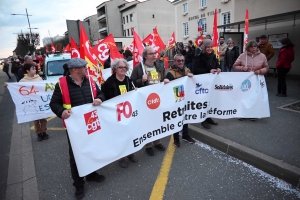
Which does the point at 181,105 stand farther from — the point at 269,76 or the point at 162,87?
the point at 269,76

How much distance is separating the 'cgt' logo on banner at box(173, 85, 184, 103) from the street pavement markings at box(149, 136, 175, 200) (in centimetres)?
105

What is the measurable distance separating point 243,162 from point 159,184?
5.00 feet

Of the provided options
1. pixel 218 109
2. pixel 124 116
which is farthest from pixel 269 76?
pixel 124 116

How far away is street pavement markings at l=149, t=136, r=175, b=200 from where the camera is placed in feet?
9.20

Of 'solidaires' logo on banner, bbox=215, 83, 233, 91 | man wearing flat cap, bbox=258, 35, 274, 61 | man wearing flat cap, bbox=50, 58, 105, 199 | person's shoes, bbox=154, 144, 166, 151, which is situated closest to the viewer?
man wearing flat cap, bbox=50, 58, 105, 199

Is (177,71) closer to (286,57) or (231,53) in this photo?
(286,57)

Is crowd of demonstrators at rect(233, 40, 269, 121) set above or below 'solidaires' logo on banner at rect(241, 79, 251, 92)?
above

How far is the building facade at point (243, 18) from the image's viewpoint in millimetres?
10477

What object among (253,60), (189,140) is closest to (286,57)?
(253,60)

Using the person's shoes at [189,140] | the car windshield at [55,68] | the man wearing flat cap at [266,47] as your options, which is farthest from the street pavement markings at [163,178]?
the car windshield at [55,68]

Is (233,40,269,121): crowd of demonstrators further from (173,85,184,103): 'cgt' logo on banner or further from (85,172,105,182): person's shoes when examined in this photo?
(85,172,105,182): person's shoes

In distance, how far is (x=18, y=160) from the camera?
13.5 ft

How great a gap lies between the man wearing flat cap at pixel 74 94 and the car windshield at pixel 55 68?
6.01m

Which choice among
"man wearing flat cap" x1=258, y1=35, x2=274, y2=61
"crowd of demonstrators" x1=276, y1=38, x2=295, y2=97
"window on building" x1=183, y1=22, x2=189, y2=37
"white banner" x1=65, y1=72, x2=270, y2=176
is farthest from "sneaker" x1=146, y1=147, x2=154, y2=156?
"window on building" x1=183, y1=22, x2=189, y2=37
